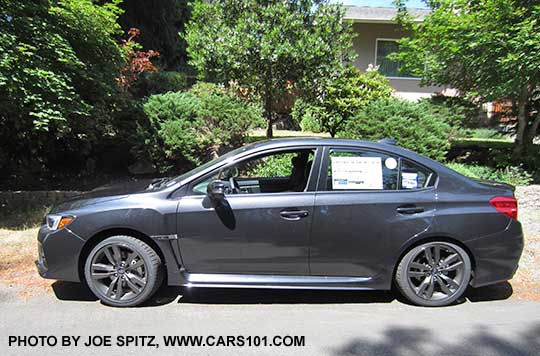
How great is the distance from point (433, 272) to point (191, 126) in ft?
17.7

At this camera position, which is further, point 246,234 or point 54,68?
point 54,68

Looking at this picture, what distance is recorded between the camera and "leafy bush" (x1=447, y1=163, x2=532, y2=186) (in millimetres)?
7836

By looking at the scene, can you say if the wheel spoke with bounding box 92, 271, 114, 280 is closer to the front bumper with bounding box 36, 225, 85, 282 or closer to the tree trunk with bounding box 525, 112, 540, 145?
the front bumper with bounding box 36, 225, 85, 282

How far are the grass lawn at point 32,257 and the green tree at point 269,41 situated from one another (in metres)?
4.35

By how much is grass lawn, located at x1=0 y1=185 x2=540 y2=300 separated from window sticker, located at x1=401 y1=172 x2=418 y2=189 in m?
1.67

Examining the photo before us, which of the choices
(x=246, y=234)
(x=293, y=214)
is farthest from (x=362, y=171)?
A: (x=246, y=234)

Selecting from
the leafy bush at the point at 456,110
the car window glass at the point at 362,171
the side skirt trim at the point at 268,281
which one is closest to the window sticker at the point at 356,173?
the car window glass at the point at 362,171

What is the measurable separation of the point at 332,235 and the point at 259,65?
5248 mm

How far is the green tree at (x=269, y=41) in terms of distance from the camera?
7766 mm

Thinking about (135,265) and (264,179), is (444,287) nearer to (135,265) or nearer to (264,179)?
(264,179)

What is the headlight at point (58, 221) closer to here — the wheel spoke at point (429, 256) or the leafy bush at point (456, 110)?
the wheel spoke at point (429, 256)

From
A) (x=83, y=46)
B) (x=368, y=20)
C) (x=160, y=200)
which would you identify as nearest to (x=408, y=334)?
(x=160, y=200)

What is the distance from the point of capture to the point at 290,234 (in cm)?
369

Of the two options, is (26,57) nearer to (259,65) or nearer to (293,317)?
(259,65)
